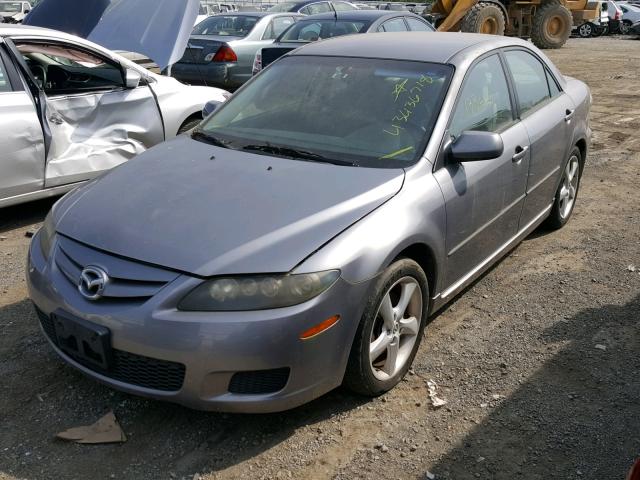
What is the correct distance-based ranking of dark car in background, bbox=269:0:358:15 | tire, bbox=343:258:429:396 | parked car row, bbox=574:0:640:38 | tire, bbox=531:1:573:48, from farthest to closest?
parked car row, bbox=574:0:640:38 → tire, bbox=531:1:573:48 → dark car in background, bbox=269:0:358:15 → tire, bbox=343:258:429:396

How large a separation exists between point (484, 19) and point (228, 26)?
8182 mm

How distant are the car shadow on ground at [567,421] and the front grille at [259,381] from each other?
28.7 inches

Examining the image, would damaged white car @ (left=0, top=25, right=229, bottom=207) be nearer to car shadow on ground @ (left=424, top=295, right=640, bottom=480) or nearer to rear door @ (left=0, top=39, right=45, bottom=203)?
rear door @ (left=0, top=39, right=45, bottom=203)

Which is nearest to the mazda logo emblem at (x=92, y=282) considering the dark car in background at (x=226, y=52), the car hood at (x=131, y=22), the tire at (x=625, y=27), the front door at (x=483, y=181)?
the front door at (x=483, y=181)

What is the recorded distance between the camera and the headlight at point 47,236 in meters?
3.27

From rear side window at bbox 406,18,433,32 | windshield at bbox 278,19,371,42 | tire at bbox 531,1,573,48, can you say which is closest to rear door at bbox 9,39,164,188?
windshield at bbox 278,19,371,42

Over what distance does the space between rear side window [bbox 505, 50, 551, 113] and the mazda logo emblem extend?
2.92 m

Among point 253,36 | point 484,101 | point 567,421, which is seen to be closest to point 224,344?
point 567,421

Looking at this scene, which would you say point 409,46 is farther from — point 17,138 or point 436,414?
point 17,138

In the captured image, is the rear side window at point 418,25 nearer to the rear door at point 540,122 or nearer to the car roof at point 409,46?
the rear door at point 540,122

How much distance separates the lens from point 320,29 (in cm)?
1045

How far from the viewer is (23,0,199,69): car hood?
869 centimetres

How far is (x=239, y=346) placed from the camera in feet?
Answer: 8.87

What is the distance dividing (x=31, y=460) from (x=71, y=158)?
3.32m
